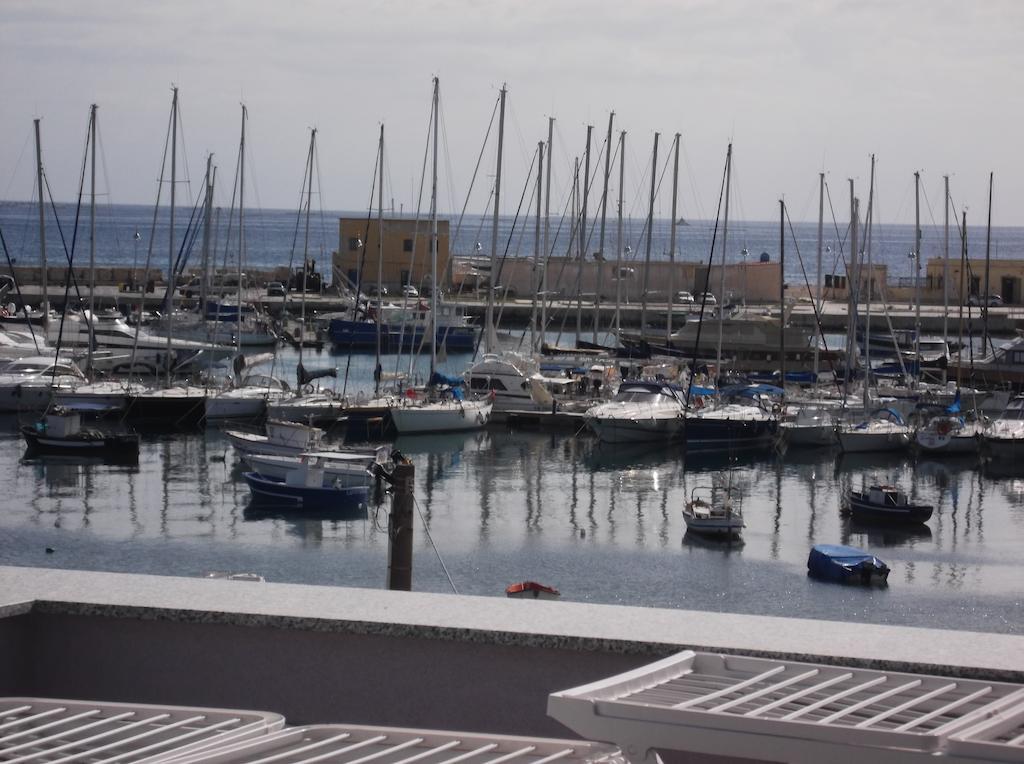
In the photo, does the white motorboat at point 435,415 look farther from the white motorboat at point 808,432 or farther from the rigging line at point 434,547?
the white motorboat at point 808,432

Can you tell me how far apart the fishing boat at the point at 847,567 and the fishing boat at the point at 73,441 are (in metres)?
16.9

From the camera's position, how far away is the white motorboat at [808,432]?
35688 mm

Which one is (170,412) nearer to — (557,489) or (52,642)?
(557,489)

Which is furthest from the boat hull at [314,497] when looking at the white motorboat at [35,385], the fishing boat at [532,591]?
the white motorboat at [35,385]

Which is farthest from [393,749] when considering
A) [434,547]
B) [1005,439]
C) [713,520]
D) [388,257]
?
[388,257]

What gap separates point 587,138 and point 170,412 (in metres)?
20.0

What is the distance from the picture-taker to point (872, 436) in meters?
35.0

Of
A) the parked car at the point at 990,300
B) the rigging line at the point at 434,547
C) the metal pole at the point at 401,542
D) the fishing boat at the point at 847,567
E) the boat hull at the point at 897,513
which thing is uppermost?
the parked car at the point at 990,300

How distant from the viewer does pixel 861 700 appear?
2.85m

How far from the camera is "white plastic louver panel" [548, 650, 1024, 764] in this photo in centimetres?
253

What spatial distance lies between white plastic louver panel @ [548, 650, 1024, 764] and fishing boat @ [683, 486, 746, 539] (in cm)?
2203

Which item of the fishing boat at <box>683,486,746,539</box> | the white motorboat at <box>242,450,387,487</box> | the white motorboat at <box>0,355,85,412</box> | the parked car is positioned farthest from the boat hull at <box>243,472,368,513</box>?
the parked car

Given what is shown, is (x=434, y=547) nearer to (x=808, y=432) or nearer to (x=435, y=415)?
(x=435, y=415)

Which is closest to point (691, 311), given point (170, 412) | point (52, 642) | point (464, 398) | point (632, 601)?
point (464, 398)
